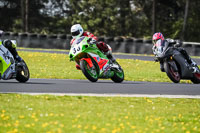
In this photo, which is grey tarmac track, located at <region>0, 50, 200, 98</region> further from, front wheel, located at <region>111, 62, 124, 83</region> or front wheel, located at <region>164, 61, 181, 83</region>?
front wheel, located at <region>111, 62, 124, 83</region>

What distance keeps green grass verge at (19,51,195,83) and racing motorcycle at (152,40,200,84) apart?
1.84m

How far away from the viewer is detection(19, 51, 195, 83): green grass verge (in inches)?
731

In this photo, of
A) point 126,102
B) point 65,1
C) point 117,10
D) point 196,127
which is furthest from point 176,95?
point 65,1

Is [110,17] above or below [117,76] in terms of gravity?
below

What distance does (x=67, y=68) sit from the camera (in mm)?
22234

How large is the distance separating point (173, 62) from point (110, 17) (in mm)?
37208

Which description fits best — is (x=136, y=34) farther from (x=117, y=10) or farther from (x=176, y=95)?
(x=176, y=95)

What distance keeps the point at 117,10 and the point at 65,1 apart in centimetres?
933

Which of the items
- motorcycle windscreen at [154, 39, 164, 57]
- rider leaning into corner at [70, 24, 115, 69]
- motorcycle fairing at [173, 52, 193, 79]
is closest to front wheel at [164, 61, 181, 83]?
motorcycle fairing at [173, 52, 193, 79]

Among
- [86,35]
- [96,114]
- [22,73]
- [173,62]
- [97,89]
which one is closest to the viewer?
[96,114]

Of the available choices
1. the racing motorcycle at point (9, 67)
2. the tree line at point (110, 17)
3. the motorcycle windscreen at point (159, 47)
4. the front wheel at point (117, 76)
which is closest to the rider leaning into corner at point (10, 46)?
the racing motorcycle at point (9, 67)

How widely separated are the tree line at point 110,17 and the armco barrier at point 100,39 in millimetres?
17525

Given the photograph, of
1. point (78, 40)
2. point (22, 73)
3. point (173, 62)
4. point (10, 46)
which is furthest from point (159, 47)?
point (10, 46)

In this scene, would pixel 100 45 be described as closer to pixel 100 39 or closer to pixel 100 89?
pixel 100 89
